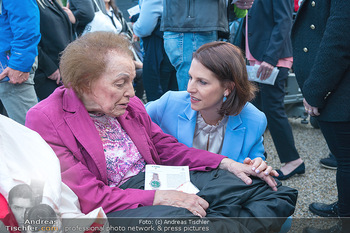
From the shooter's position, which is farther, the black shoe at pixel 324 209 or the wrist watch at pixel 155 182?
the black shoe at pixel 324 209

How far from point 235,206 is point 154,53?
245 cm

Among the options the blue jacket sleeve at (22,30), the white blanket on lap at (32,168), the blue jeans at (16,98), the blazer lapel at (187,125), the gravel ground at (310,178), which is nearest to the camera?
the white blanket on lap at (32,168)

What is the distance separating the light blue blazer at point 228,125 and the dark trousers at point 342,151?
0.44 m

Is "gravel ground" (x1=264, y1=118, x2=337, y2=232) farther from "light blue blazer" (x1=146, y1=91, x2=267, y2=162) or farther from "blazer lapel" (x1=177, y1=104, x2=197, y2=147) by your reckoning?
"blazer lapel" (x1=177, y1=104, x2=197, y2=147)

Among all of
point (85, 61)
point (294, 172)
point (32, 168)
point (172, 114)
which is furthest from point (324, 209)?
point (32, 168)

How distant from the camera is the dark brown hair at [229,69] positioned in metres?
2.26

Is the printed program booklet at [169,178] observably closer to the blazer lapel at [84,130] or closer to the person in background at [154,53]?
the blazer lapel at [84,130]

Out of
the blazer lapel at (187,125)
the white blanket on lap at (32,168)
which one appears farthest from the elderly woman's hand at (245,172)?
the white blanket on lap at (32,168)

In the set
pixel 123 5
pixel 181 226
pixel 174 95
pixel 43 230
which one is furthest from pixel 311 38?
pixel 123 5

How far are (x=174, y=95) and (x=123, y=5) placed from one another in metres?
5.73

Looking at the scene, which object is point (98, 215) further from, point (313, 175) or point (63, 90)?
point (313, 175)

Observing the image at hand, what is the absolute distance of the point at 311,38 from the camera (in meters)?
2.34

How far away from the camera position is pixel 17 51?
276 centimetres

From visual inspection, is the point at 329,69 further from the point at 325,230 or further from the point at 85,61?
the point at 85,61
